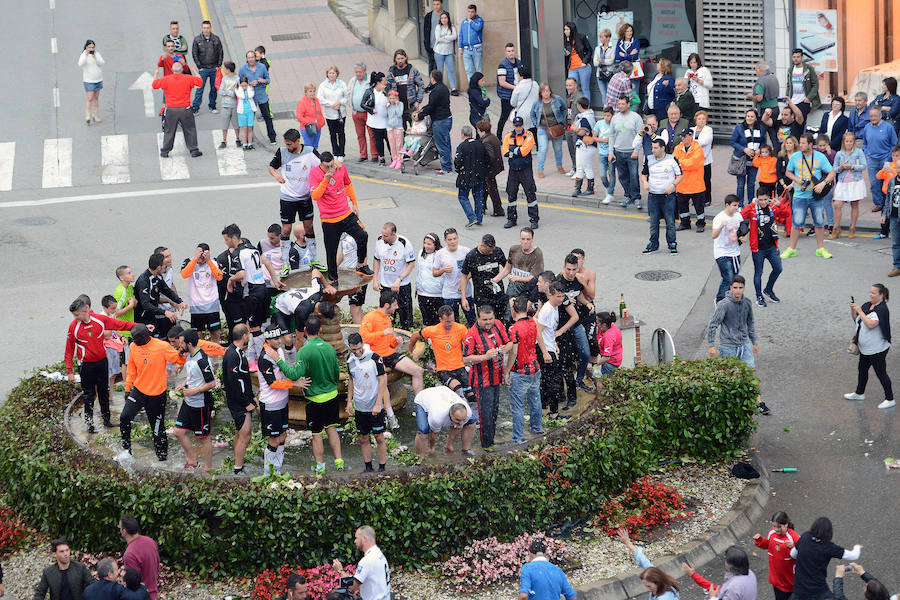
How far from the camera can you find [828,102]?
80.0 ft

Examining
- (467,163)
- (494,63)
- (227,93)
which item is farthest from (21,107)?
(467,163)

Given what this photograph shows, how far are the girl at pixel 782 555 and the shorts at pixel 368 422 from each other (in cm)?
420

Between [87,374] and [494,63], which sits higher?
[494,63]

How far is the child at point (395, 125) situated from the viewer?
82.7ft

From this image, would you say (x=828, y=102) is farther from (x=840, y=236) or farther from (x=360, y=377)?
(x=360, y=377)

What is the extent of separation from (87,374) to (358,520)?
4.28 metres

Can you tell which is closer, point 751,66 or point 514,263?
point 514,263

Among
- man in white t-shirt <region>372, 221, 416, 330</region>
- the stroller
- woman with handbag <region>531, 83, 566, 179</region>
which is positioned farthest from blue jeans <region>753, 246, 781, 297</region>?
the stroller

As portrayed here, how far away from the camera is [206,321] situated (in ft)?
52.9

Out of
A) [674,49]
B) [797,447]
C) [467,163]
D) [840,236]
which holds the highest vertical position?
[674,49]

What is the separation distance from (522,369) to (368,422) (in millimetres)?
1740

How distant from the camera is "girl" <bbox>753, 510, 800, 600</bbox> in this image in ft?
34.4

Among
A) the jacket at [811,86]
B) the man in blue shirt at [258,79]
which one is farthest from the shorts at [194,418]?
the man in blue shirt at [258,79]

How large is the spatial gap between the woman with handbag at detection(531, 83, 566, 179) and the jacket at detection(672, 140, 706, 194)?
158 inches
